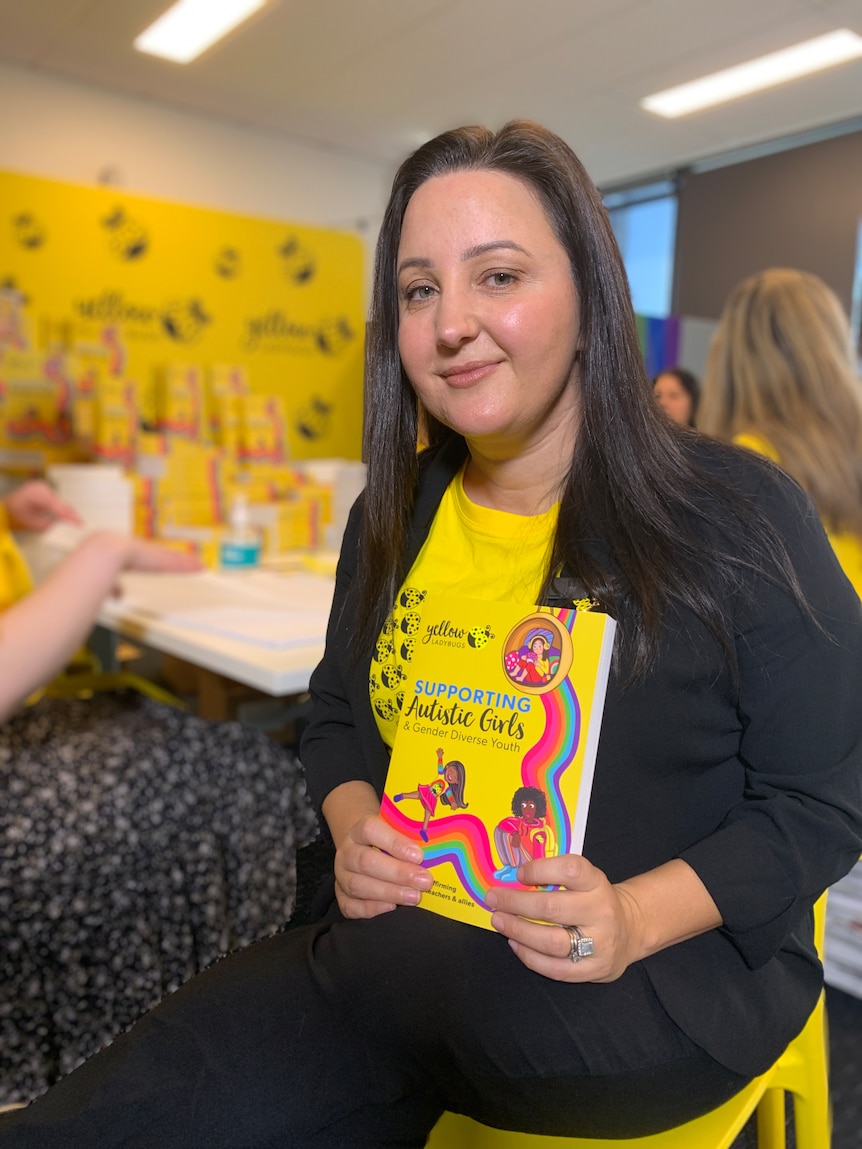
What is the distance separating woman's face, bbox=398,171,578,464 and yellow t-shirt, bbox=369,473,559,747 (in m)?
0.09

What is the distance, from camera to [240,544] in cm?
184

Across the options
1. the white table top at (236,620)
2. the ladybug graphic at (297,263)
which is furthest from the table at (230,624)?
the ladybug graphic at (297,263)

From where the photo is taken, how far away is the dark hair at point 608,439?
627 mm

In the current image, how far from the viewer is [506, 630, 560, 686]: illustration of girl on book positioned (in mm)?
543

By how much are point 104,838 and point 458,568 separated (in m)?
0.61

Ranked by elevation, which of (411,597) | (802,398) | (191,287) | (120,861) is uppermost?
(191,287)

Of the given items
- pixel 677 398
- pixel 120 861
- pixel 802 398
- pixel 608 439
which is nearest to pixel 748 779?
pixel 608 439

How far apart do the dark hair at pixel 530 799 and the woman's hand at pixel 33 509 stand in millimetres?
1219

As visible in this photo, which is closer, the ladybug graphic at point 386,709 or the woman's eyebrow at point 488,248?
the woman's eyebrow at point 488,248

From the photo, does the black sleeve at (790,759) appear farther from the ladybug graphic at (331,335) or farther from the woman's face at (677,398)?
the ladybug graphic at (331,335)

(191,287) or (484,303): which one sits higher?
(191,287)

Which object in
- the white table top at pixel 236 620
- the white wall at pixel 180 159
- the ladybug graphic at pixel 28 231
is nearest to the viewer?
the white table top at pixel 236 620

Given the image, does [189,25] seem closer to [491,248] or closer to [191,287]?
[491,248]

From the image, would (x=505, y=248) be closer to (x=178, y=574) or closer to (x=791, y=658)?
(x=791, y=658)
